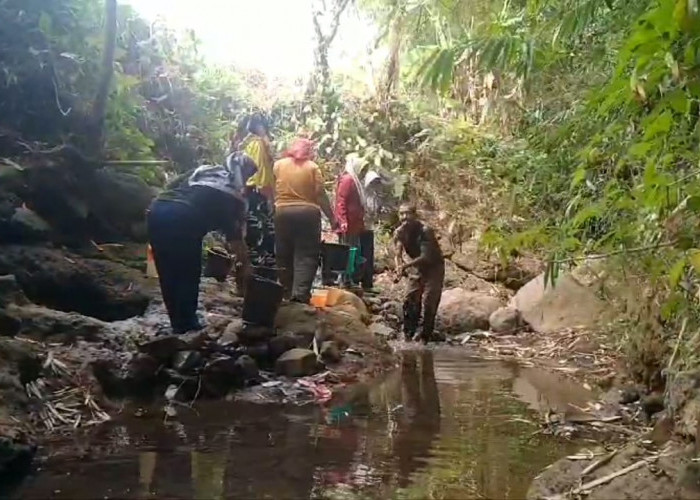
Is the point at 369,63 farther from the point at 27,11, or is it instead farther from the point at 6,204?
the point at 6,204

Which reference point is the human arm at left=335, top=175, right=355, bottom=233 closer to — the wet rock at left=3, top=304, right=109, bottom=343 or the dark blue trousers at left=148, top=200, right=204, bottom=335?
the dark blue trousers at left=148, top=200, right=204, bottom=335

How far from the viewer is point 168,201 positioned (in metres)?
5.82

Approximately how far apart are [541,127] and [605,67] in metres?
1.61

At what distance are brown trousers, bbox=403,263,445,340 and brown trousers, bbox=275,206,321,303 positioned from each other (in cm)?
185

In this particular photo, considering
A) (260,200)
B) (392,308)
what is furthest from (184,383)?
(392,308)

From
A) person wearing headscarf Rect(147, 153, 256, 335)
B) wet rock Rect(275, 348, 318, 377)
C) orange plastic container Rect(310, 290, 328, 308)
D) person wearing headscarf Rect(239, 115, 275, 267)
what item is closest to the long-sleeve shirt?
person wearing headscarf Rect(239, 115, 275, 267)

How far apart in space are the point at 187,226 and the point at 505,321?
5.56 meters

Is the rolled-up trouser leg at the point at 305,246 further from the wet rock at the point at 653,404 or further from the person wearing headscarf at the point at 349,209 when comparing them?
the wet rock at the point at 653,404

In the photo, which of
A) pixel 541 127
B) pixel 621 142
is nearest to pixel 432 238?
pixel 541 127

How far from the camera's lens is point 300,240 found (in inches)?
299

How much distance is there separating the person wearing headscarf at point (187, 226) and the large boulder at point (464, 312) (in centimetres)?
495

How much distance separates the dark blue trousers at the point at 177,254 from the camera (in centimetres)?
578

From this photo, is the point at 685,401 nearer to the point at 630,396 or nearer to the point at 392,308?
the point at 630,396

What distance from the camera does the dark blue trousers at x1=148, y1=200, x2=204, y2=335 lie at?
19.0 ft
